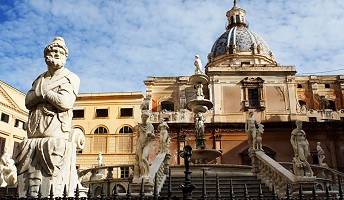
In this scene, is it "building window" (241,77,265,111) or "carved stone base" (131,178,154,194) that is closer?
"carved stone base" (131,178,154,194)

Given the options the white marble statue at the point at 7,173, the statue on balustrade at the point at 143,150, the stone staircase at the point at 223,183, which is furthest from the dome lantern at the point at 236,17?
the white marble statue at the point at 7,173

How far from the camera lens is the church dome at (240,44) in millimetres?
41406

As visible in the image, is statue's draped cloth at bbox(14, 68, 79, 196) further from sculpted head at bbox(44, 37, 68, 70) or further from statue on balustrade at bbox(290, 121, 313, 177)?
statue on balustrade at bbox(290, 121, 313, 177)

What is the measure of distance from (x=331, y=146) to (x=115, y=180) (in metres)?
22.8

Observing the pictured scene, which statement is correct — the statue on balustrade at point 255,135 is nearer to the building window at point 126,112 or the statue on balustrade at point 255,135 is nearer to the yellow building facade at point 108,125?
the yellow building facade at point 108,125

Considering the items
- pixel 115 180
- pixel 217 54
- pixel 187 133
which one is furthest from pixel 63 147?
pixel 217 54

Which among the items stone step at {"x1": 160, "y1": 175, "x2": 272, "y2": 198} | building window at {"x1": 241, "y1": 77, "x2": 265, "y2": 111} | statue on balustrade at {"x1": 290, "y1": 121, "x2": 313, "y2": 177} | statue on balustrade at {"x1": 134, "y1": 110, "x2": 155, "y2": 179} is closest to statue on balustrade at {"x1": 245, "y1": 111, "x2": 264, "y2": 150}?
stone step at {"x1": 160, "y1": 175, "x2": 272, "y2": 198}

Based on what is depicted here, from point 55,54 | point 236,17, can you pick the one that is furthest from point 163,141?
point 236,17

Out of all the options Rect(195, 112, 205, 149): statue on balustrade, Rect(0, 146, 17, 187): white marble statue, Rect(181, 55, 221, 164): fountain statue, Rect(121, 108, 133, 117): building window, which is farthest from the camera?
Rect(121, 108, 133, 117): building window

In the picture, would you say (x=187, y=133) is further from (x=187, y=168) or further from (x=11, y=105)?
(x=187, y=168)

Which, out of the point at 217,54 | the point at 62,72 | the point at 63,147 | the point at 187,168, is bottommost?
the point at 187,168

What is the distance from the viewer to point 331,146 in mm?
31516

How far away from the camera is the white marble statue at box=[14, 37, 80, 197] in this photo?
15.0 ft

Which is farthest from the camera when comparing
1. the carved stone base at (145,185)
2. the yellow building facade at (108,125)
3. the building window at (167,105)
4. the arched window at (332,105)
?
the arched window at (332,105)
